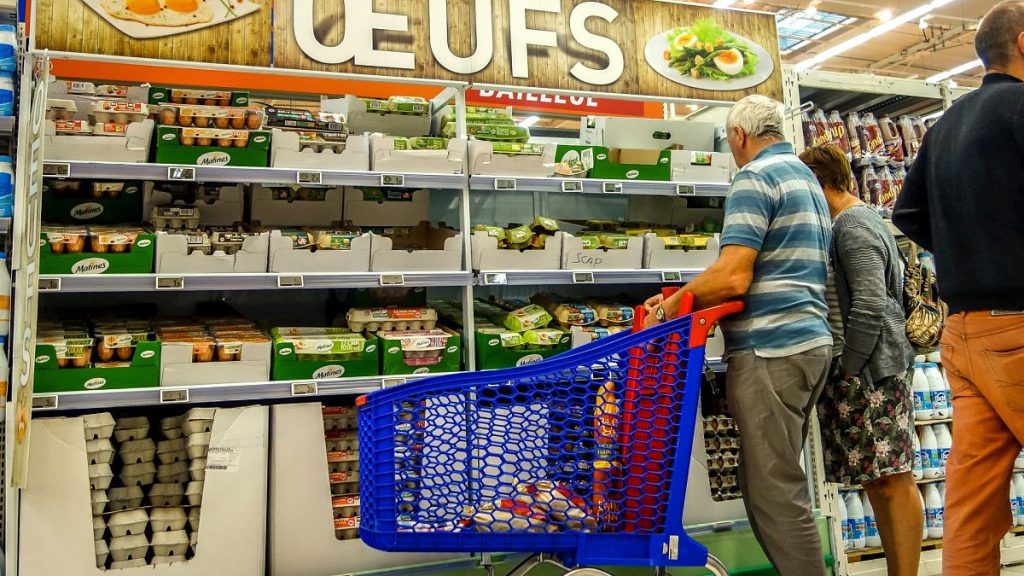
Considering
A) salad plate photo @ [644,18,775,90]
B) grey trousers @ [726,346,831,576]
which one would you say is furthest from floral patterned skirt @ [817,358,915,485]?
salad plate photo @ [644,18,775,90]

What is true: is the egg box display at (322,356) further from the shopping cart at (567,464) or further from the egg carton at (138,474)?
the shopping cart at (567,464)

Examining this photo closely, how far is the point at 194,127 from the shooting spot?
302cm

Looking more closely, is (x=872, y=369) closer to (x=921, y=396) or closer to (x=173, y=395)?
(x=921, y=396)

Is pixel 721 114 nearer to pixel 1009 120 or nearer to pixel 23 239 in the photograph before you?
pixel 1009 120

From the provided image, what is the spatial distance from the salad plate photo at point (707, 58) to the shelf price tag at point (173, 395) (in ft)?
8.87

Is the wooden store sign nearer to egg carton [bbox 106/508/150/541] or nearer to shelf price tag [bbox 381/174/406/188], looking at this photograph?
shelf price tag [bbox 381/174/406/188]

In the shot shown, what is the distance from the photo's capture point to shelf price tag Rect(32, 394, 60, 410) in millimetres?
2688

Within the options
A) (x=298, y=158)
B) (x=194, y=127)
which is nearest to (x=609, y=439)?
(x=298, y=158)

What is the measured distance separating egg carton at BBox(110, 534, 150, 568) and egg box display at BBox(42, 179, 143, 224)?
136 centimetres

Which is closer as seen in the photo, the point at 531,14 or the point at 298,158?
the point at 298,158

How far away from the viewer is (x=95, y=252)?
2.85m

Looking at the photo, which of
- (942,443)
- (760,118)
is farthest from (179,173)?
(942,443)

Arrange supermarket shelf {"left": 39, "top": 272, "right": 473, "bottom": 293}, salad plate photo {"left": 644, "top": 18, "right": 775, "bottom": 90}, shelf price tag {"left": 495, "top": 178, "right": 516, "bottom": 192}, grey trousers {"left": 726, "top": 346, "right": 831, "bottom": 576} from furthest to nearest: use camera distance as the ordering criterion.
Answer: salad plate photo {"left": 644, "top": 18, "right": 775, "bottom": 90} → shelf price tag {"left": 495, "top": 178, "right": 516, "bottom": 192} → supermarket shelf {"left": 39, "top": 272, "right": 473, "bottom": 293} → grey trousers {"left": 726, "top": 346, "right": 831, "bottom": 576}

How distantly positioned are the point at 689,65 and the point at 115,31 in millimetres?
2703
